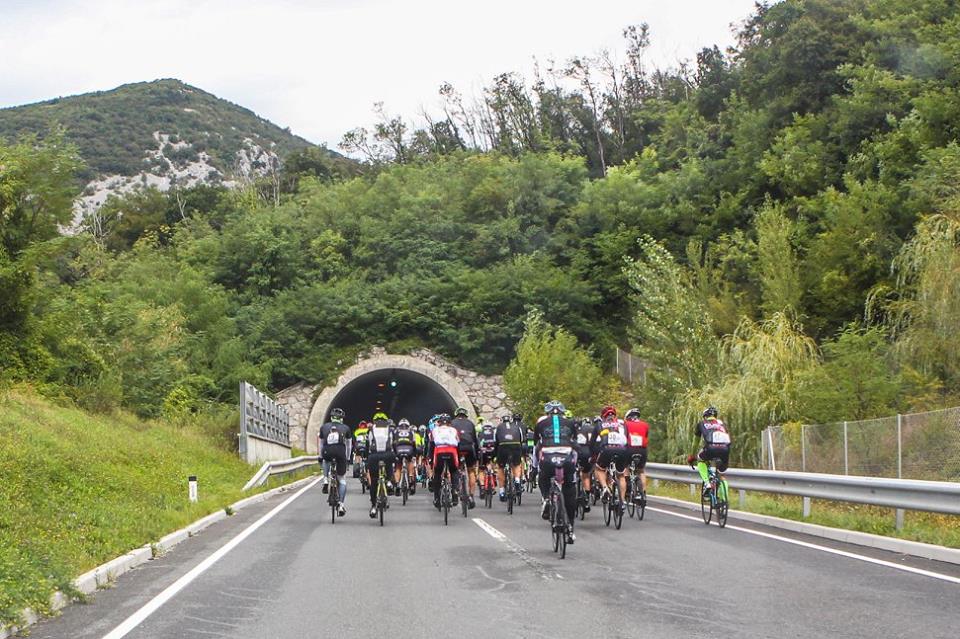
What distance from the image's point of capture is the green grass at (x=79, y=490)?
10406 millimetres

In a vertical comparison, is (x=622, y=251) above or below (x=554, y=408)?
above

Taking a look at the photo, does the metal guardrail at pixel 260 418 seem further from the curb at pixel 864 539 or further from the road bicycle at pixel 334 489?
the curb at pixel 864 539

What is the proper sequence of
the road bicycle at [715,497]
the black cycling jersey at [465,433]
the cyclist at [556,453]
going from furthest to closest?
the black cycling jersey at [465,433], the road bicycle at [715,497], the cyclist at [556,453]

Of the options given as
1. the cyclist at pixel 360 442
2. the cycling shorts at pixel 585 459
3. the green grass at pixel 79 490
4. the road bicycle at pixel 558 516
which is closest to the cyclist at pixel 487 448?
the cyclist at pixel 360 442

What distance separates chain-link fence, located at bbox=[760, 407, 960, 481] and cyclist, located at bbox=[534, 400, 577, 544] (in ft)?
18.2

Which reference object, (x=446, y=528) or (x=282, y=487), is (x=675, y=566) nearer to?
(x=446, y=528)

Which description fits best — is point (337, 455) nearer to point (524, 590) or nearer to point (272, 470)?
point (524, 590)

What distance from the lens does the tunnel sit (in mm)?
57281

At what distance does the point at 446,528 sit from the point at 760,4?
50.2 meters

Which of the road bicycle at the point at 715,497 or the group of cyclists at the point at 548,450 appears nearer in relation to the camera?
the group of cyclists at the point at 548,450

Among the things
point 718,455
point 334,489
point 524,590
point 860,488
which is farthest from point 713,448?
point 524,590

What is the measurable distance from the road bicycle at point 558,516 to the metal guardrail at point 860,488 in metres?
4.13

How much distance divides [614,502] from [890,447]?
4466mm

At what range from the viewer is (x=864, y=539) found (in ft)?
46.4
